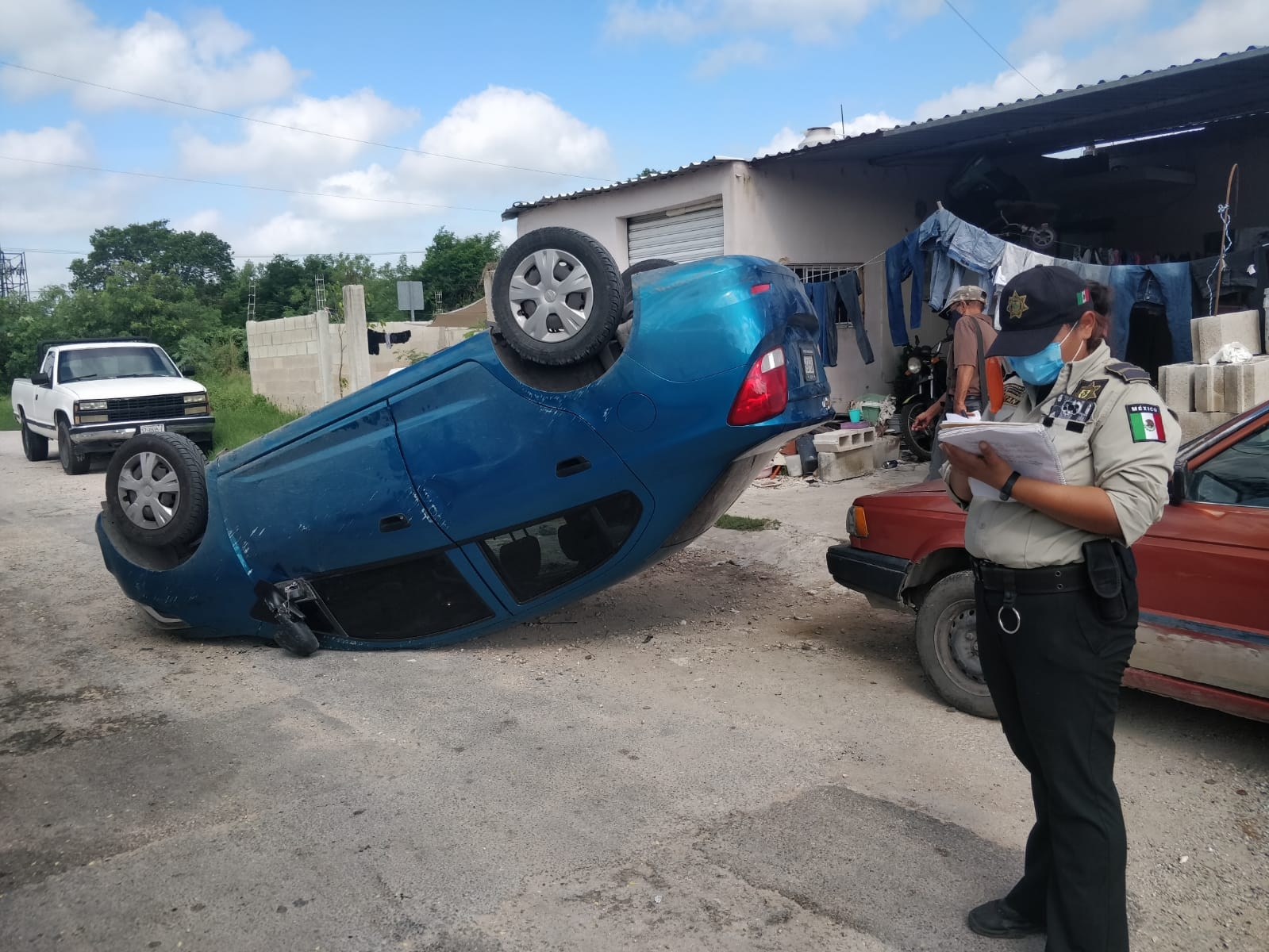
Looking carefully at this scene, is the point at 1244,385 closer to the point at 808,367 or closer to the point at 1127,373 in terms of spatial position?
the point at 808,367

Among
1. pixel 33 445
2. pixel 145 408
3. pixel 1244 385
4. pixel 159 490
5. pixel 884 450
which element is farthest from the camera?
pixel 33 445

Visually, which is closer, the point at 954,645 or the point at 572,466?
the point at 954,645

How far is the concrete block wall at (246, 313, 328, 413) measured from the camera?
16500 millimetres

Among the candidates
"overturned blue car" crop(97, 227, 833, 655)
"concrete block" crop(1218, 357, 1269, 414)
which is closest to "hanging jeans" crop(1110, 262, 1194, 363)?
"concrete block" crop(1218, 357, 1269, 414)

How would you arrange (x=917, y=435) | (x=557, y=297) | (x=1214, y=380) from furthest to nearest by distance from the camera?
(x=917, y=435)
(x=1214, y=380)
(x=557, y=297)

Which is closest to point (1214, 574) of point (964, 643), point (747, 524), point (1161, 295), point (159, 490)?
point (964, 643)

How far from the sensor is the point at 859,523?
4.88 m

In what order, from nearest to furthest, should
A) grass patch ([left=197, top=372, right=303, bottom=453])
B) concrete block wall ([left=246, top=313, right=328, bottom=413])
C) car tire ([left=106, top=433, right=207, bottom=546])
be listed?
car tire ([left=106, top=433, right=207, bottom=546]) < grass patch ([left=197, top=372, right=303, bottom=453]) < concrete block wall ([left=246, top=313, right=328, bottom=413])

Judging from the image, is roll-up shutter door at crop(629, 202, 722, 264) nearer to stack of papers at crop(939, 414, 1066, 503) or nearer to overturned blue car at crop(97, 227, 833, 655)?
overturned blue car at crop(97, 227, 833, 655)

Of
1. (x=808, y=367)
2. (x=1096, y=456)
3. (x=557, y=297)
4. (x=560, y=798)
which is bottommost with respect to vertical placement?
(x=560, y=798)

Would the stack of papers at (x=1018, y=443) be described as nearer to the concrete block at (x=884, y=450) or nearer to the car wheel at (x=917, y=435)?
the concrete block at (x=884, y=450)

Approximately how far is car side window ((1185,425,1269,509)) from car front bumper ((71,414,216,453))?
12.5m

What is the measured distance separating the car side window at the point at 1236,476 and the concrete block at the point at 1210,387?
321 cm

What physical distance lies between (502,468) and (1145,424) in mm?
3034
